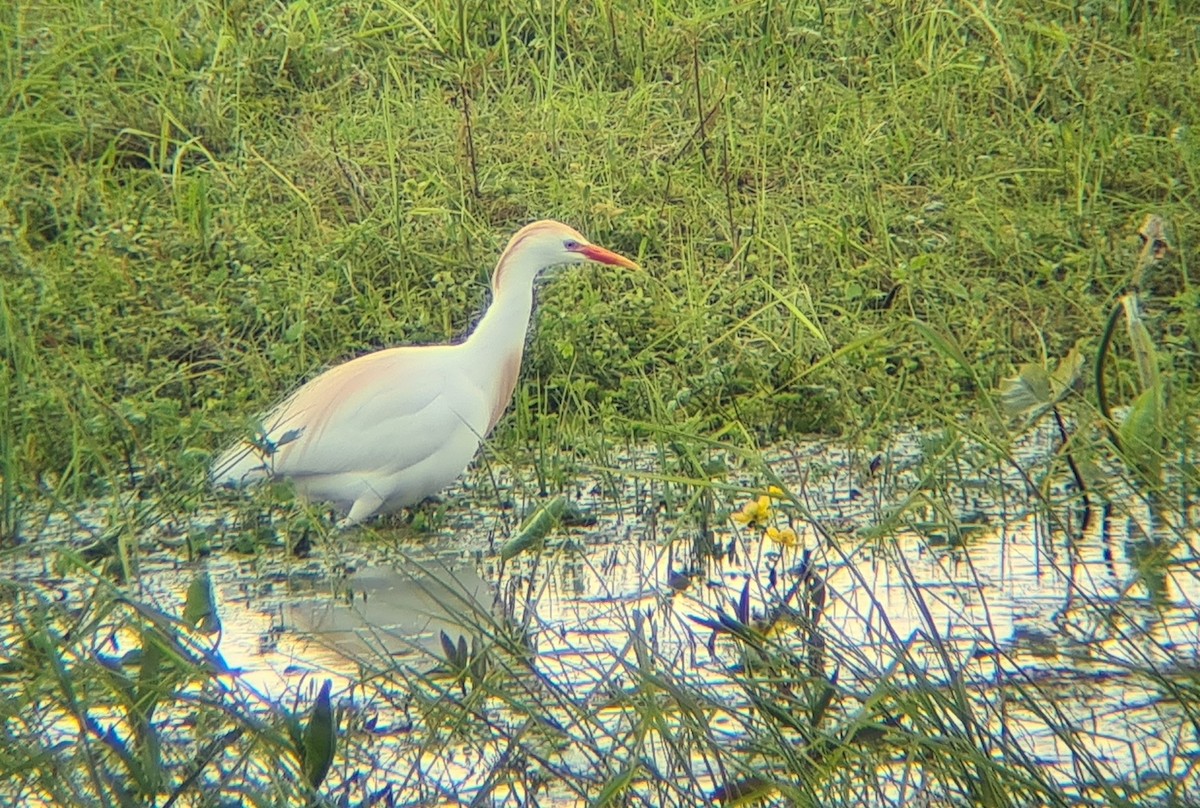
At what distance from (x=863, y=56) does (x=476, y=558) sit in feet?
11.3

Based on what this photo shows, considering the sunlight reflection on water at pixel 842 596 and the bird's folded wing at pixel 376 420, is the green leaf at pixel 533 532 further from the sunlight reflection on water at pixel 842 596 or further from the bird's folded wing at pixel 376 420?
the bird's folded wing at pixel 376 420

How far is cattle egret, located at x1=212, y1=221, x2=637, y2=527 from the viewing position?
446 centimetres

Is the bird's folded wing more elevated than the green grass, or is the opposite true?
the bird's folded wing

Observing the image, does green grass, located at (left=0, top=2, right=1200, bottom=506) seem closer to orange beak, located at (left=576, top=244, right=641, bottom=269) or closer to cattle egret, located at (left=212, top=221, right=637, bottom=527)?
cattle egret, located at (left=212, top=221, right=637, bottom=527)

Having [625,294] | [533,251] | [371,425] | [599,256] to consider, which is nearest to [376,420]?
[371,425]

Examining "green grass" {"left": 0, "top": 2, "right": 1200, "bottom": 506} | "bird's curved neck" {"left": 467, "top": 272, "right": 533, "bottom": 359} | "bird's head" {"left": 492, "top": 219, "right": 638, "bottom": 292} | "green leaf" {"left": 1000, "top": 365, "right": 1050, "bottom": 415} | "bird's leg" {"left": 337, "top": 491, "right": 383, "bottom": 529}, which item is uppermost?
"green leaf" {"left": 1000, "top": 365, "right": 1050, "bottom": 415}

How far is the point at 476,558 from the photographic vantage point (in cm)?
428

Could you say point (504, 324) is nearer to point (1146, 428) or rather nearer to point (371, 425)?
point (371, 425)

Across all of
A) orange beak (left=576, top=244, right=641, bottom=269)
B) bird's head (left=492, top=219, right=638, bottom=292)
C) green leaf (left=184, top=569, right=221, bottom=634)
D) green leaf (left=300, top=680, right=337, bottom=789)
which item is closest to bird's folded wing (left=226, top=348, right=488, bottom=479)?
bird's head (left=492, top=219, right=638, bottom=292)

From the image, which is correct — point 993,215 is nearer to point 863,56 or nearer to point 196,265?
point 863,56

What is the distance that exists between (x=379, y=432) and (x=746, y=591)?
187cm

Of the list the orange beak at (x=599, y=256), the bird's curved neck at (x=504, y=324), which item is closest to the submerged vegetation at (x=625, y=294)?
the bird's curved neck at (x=504, y=324)

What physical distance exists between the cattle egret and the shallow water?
13 centimetres

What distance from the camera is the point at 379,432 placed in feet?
14.7
